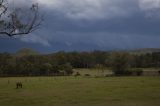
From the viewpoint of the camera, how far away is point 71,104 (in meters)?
33.2

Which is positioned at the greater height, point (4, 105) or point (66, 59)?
point (66, 59)

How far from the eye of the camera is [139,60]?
175000 millimetres

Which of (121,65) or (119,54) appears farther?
(119,54)

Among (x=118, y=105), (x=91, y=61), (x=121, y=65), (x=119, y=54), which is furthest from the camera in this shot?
(x=91, y=61)

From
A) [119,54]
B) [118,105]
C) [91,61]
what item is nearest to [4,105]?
[118,105]

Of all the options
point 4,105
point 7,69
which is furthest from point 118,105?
point 7,69

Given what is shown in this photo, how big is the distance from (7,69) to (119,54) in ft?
133

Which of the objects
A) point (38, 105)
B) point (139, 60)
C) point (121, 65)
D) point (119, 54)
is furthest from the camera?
point (139, 60)

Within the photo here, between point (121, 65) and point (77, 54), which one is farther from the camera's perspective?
point (77, 54)

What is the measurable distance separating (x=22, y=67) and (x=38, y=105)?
104m

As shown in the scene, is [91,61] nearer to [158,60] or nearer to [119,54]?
[158,60]

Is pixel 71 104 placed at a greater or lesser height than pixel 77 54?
lesser

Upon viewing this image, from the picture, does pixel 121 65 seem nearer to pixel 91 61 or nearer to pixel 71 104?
pixel 91 61

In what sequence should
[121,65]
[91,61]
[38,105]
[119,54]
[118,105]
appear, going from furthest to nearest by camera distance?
[91,61], [119,54], [121,65], [38,105], [118,105]
